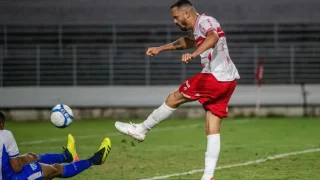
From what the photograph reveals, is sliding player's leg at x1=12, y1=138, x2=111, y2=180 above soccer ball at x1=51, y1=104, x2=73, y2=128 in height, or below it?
below

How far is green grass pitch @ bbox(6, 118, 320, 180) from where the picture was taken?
11.8 m

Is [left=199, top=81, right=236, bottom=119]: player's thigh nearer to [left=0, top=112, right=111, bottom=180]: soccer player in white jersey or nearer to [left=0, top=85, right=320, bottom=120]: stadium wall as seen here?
[left=0, top=112, right=111, bottom=180]: soccer player in white jersey

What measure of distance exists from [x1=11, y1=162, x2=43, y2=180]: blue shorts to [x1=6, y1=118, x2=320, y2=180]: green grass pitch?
207cm

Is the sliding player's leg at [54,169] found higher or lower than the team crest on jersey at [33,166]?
lower

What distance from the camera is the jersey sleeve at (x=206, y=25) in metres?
9.84

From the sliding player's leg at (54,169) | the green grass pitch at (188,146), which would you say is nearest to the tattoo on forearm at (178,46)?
the sliding player's leg at (54,169)

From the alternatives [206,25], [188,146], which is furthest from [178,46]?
[188,146]

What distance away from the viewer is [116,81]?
82.3 feet

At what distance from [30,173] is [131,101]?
14.9 m

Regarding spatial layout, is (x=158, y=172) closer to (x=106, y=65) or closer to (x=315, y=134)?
(x=315, y=134)

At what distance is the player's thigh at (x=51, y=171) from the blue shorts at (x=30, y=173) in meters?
0.09

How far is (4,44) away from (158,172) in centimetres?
1462

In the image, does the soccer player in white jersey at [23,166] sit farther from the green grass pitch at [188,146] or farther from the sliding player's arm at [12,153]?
the green grass pitch at [188,146]

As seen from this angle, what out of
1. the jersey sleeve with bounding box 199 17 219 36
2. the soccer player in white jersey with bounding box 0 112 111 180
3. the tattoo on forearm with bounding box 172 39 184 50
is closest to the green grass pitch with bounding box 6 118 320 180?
the soccer player in white jersey with bounding box 0 112 111 180
